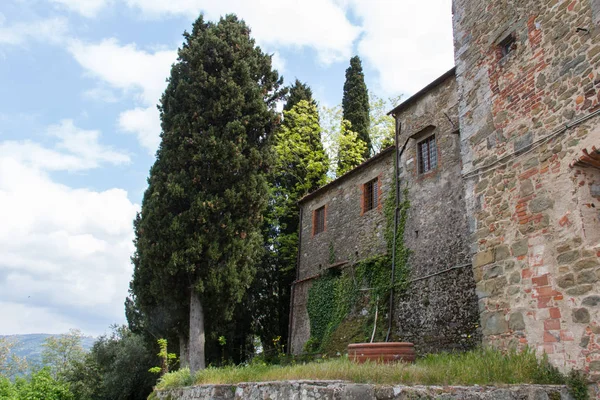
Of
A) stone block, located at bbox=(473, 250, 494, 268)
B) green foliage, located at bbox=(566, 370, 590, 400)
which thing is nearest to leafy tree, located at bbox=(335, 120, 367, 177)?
stone block, located at bbox=(473, 250, 494, 268)

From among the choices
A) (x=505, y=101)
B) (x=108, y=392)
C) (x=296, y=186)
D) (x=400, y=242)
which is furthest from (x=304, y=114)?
(x=505, y=101)

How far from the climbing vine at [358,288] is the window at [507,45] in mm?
6604

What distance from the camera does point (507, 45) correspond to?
6715 mm

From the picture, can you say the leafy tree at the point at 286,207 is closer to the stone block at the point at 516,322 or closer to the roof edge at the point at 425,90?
the roof edge at the point at 425,90

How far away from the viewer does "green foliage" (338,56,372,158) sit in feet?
76.4

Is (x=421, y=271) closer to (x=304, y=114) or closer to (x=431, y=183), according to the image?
(x=431, y=183)

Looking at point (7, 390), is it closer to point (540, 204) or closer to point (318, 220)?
point (318, 220)

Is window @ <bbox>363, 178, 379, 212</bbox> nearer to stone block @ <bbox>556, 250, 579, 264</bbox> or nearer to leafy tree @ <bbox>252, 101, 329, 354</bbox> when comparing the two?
leafy tree @ <bbox>252, 101, 329, 354</bbox>

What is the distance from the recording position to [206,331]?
12.5 meters

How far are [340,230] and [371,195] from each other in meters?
1.74

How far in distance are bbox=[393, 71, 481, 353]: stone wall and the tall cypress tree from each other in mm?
9828

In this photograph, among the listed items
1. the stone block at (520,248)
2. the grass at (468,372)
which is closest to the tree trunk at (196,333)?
the grass at (468,372)

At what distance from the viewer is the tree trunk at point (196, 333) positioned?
11.0 metres

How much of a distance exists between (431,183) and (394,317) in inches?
146
